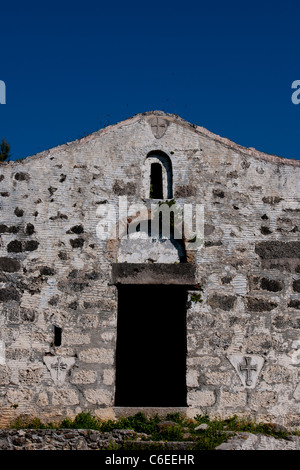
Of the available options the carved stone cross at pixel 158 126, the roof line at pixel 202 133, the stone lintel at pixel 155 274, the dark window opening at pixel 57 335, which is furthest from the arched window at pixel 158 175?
the dark window opening at pixel 57 335

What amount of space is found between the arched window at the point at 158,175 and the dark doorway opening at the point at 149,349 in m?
2.29

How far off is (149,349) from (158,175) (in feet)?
11.9

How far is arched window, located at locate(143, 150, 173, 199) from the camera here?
22.6ft

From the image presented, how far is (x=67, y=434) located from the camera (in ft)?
19.1

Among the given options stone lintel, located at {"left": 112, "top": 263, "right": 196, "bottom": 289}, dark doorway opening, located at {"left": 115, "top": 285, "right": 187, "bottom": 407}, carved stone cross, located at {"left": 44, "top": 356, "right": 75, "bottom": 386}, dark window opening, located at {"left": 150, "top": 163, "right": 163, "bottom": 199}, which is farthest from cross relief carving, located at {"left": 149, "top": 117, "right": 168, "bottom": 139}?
carved stone cross, located at {"left": 44, "top": 356, "right": 75, "bottom": 386}

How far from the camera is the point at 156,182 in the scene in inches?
275

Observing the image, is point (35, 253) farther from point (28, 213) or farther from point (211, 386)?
point (211, 386)

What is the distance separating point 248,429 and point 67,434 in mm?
1975

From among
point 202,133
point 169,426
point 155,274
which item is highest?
point 202,133

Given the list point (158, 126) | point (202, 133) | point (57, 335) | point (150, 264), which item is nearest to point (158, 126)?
point (158, 126)

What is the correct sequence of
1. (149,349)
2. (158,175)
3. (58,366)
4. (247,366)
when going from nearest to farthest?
(58,366) < (247,366) < (158,175) < (149,349)

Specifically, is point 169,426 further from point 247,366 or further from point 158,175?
point 158,175
